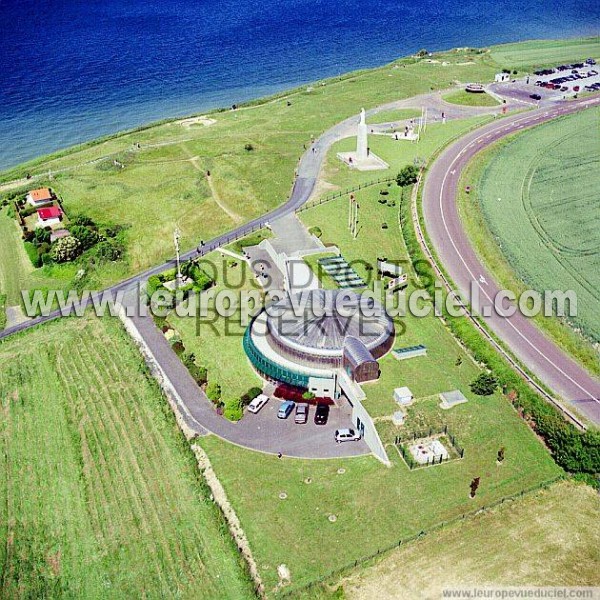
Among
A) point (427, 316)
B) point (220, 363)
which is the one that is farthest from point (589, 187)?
point (220, 363)

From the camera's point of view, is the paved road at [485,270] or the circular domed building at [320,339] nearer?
the paved road at [485,270]

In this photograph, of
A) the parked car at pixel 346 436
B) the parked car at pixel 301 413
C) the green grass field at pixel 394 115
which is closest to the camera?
the parked car at pixel 346 436

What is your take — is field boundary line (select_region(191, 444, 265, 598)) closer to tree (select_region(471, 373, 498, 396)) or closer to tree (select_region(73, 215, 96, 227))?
tree (select_region(471, 373, 498, 396))

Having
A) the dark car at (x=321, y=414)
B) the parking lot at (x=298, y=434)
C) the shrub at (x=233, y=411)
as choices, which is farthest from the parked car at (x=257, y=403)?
the dark car at (x=321, y=414)

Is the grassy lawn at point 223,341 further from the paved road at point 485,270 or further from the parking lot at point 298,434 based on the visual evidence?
the paved road at point 485,270

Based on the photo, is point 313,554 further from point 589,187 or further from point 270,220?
point 589,187

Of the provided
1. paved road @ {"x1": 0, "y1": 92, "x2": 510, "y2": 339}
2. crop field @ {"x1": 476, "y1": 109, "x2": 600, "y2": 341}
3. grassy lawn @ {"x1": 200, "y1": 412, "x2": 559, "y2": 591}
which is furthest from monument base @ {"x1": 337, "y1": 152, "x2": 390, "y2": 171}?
grassy lawn @ {"x1": 200, "y1": 412, "x2": 559, "y2": 591}
